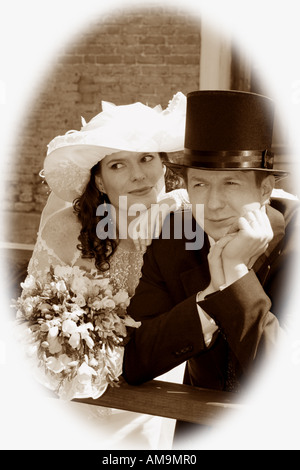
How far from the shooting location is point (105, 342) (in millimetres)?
1594

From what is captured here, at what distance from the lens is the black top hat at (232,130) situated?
157 centimetres

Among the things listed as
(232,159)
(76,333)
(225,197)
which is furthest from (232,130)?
(76,333)

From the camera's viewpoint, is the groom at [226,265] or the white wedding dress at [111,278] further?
the white wedding dress at [111,278]

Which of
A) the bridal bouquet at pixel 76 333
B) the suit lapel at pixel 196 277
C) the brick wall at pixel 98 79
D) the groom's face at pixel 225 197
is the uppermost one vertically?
the brick wall at pixel 98 79

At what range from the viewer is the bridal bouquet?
156 centimetres

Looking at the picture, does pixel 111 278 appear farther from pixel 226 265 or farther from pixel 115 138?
pixel 226 265

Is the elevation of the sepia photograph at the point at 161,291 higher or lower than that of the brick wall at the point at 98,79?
lower

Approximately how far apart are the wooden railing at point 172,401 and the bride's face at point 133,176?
0.79 meters

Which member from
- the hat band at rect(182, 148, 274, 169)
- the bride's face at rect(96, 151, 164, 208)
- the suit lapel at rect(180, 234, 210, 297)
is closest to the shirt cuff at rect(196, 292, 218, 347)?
the suit lapel at rect(180, 234, 210, 297)

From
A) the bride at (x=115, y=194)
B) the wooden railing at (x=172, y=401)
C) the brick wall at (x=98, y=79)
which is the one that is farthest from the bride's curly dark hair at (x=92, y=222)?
the brick wall at (x=98, y=79)

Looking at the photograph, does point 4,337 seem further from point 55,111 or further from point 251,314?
point 55,111

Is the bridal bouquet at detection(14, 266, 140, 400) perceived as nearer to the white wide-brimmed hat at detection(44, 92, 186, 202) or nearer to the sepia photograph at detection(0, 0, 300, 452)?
the sepia photograph at detection(0, 0, 300, 452)

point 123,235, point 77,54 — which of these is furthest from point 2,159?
point 123,235

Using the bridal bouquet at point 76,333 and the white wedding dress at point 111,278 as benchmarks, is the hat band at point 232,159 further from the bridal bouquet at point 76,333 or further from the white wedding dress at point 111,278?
the white wedding dress at point 111,278
